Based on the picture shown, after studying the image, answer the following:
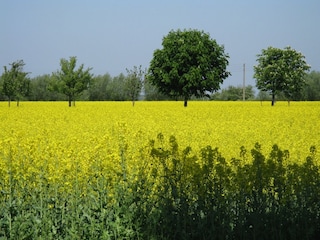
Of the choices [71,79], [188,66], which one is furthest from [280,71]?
[71,79]

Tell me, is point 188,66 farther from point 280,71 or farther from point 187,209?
point 187,209

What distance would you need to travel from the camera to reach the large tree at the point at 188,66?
6450 centimetres

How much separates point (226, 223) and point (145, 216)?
1092mm

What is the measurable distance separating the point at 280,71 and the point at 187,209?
63883 millimetres

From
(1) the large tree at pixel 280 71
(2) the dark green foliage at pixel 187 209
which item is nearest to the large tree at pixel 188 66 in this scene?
(1) the large tree at pixel 280 71

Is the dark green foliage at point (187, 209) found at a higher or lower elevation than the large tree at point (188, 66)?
lower

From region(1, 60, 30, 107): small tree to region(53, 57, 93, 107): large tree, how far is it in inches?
165

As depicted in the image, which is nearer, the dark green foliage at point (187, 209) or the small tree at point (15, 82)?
the dark green foliage at point (187, 209)

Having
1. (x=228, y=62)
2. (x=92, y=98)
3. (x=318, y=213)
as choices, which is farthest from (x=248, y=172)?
(x=92, y=98)

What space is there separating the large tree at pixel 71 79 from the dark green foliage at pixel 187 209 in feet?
185

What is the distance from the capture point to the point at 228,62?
225ft

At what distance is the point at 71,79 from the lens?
63281 millimetres

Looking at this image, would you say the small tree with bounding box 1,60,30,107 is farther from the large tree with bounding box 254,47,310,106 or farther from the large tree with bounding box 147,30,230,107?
the large tree with bounding box 254,47,310,106

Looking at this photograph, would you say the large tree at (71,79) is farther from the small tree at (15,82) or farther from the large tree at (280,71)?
the large tree at (280,71)
